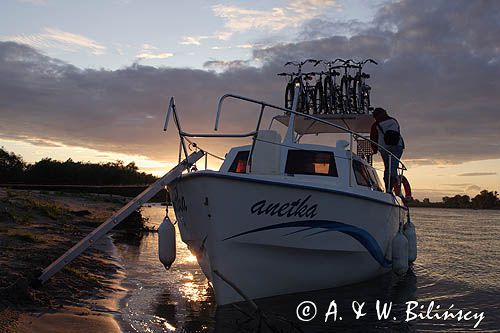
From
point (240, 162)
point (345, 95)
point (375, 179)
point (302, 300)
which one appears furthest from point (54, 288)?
point (345, 95)

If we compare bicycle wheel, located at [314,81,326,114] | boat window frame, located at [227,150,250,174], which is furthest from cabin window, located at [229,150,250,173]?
bicycle wheel, located at [314,81,326,114]

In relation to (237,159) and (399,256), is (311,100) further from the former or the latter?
(399,256)

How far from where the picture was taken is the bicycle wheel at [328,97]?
45.7 ft

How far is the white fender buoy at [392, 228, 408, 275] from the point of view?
34.3ft

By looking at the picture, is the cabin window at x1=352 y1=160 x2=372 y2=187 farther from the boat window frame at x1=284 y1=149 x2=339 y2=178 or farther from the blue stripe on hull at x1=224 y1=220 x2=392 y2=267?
the blue stripe on hull at x1=224 y1=220 x2=392 y2=267

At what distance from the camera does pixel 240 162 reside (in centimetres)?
1051

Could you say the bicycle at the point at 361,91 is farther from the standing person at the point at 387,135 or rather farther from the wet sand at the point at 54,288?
the wet sand at the point at 54,288

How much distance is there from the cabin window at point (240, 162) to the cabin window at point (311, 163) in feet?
3.60

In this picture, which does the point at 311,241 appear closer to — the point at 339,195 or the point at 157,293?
the point at 339,195

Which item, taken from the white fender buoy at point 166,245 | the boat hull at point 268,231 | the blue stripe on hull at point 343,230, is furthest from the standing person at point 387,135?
the white fender buoy at point 166,245

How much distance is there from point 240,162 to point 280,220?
2.83 metres

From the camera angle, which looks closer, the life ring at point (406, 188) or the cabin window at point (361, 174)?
the cabin window at point (361, 174)

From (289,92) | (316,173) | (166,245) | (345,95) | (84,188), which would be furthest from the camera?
(84,188)

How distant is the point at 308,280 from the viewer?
867 centimetres
